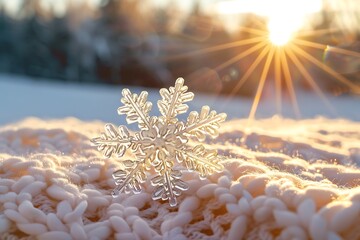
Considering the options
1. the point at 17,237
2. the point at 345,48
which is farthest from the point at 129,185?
the point at 345,48

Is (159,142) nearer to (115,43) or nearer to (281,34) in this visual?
(281,34)

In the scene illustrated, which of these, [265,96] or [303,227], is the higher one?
[265,96]

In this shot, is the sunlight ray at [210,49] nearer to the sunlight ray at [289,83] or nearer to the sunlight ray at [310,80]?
the sunlight ray at [289,83]

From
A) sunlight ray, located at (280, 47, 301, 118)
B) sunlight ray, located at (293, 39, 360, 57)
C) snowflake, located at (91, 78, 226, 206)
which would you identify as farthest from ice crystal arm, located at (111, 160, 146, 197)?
sunlight ray, located at (280, 47, 301, 118)

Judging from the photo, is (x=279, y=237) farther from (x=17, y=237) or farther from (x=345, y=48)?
(x=345, y=48)

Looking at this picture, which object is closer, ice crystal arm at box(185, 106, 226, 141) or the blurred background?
ice crystal arm at box(185, 106, 226, 141)

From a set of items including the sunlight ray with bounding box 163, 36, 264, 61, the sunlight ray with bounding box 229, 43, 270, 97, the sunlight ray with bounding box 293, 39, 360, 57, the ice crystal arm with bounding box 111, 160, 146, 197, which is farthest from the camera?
the sunlight ray with bounding box 163, 36, 264, 61

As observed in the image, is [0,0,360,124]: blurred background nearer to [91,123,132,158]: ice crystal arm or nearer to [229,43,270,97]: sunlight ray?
[229,43,270,97]: sunlight ray
